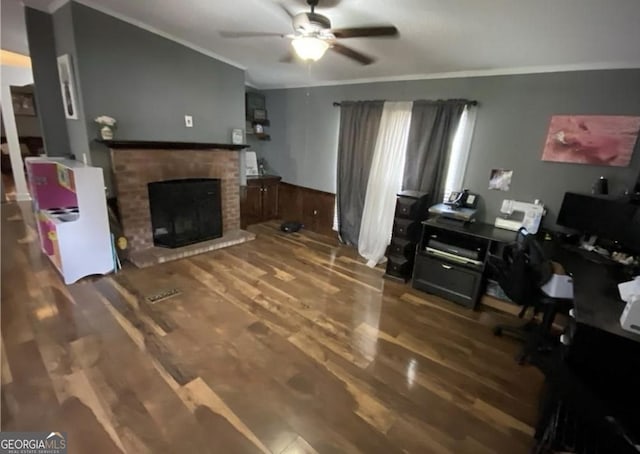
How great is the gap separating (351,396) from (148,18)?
3.85m

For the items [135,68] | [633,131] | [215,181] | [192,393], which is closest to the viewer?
[192,393]

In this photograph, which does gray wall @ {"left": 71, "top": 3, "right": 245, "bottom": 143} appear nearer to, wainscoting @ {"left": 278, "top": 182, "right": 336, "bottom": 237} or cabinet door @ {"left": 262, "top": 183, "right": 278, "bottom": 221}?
cabinet door @ {"left": 262, "top": 183, "right": 278, "bottom": 221}

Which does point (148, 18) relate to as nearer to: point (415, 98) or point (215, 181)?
point (215, 181)

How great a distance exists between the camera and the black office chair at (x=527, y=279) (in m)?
2.09

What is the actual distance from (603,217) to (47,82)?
558 centimetres

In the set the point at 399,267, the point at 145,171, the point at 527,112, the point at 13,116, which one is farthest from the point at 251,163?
the point at 13,116

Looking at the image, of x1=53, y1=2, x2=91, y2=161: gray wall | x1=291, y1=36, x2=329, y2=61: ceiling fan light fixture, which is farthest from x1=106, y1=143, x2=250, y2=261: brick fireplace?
x1=291, y1=36, x2=329, y2=61: ceiling fan light fixture

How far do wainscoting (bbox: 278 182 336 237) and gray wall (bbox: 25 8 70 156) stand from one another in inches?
116

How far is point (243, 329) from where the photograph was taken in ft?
7.81

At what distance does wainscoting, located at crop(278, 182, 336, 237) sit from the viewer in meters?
4.62

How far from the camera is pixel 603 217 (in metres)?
2.34

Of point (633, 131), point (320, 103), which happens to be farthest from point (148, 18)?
point (633, 131)

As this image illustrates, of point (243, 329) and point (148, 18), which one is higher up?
point (148, 18)

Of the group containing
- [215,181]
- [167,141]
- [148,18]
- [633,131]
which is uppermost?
[148,18]
